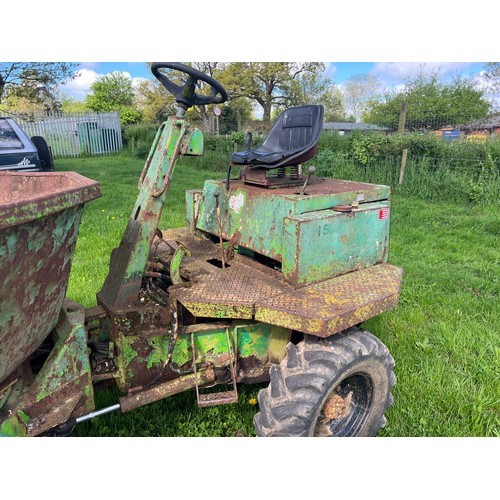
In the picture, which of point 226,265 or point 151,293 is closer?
point 151,293

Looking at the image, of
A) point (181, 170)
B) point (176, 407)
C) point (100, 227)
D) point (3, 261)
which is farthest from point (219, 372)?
point (181, 170)

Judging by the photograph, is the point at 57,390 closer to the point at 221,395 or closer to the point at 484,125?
the point at 221,395

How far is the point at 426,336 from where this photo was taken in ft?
12.0

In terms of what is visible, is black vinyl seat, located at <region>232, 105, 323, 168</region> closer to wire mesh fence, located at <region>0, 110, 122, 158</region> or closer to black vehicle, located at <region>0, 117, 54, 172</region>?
black vehicle, located at <region>0, 117, 54, 172</region>

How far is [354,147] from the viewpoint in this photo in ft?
33.4

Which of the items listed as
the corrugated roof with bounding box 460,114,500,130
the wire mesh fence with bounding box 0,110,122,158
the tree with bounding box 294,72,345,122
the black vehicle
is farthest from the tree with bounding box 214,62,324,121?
the black vehicle

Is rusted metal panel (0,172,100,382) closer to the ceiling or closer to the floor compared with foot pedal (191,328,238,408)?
closer to the ceiling

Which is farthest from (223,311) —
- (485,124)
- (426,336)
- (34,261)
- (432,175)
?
(485,124)

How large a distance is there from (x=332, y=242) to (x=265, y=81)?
2799 cm

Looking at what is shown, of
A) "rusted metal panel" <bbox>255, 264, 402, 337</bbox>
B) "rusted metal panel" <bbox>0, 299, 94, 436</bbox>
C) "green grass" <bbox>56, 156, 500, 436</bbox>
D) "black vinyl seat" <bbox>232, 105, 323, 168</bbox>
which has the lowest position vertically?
"green grass" <bbox>56, 156, 500, 436</bbox>

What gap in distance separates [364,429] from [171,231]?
208cm

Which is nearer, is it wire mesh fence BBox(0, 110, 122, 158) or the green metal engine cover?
the green metal engine cover

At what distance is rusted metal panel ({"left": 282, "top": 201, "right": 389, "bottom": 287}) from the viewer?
2363 millimetres
